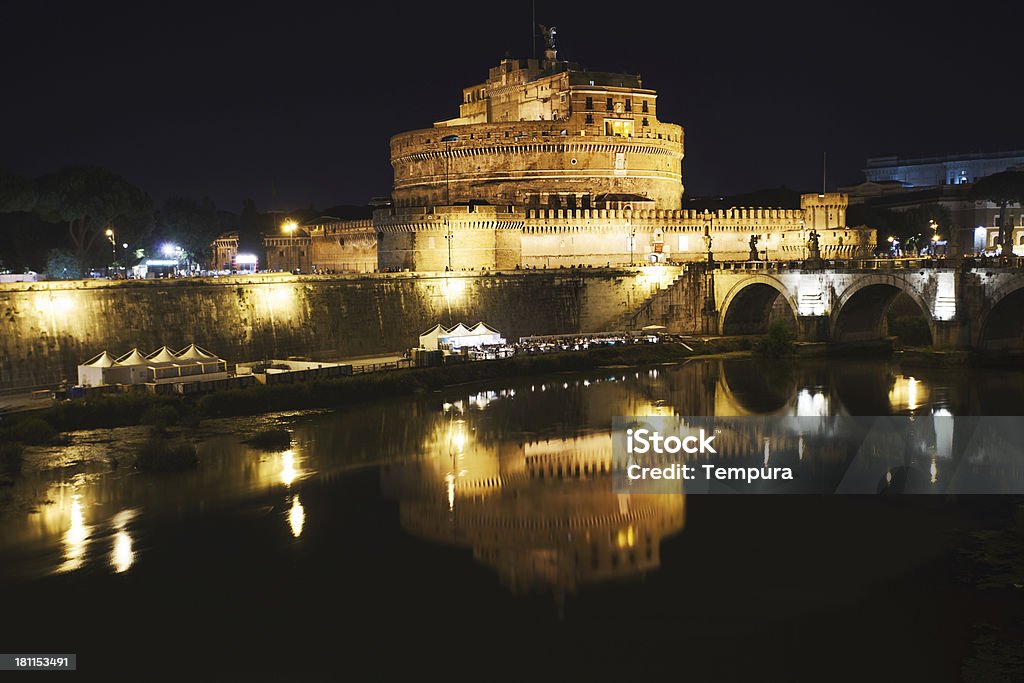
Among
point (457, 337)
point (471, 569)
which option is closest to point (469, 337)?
point (457, 337)

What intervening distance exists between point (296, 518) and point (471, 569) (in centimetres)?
446

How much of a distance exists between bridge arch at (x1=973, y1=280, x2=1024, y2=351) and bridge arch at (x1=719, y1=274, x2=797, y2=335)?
10184 millimetres

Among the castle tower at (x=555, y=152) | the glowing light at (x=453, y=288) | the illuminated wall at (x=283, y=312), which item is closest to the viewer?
the illuminated wall at (x=283, y=312)

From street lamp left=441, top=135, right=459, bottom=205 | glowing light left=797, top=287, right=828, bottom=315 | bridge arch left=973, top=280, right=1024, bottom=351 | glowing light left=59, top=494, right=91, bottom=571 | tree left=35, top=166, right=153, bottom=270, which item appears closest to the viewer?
glowing light left=59, top=494, right=91, bottom=571

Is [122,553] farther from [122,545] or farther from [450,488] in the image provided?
[450,488]

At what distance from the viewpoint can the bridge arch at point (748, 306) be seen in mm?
46219

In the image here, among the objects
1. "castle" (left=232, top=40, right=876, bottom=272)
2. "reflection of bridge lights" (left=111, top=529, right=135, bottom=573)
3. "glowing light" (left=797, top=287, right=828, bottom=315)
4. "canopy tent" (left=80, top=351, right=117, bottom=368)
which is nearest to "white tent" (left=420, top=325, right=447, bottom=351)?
"castle" (left=232, top=40, right=876, bottom=272)

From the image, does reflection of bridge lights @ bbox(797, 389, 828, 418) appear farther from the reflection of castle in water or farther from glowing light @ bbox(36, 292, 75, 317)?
glowing light @ bbox(36, 292, 75, 317)

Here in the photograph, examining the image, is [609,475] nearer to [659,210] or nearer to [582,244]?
[582,244]

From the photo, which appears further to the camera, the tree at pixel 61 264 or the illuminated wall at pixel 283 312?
the tree at pixel 61 264

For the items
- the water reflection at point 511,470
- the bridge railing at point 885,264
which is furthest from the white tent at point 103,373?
the bridge railing at point 885,264

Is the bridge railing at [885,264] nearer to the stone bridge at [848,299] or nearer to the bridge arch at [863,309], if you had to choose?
the stone bridge at [848,299]

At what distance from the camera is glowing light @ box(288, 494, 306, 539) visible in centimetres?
1930

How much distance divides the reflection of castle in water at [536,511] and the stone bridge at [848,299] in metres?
16.8
